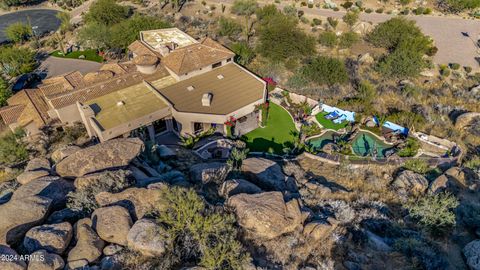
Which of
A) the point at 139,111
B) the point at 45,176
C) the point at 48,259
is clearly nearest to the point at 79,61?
the point at 139,111

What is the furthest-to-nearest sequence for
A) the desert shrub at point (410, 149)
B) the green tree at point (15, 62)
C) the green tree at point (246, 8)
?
the green tree at point (246, 8) < the green tree at point (15, 62) < the desert shrub at point (410, 149)

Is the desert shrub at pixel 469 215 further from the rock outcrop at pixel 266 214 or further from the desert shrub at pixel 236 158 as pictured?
the desert shrub at pixel 236 158

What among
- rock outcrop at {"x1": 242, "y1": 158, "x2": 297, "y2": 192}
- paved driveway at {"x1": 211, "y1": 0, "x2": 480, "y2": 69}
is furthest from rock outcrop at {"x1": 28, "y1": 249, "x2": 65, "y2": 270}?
paved driveway at {"x1": 211, "y1": 0, "x2": 480, "y2": 69}

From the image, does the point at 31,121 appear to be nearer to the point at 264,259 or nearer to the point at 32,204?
the point at 32,204

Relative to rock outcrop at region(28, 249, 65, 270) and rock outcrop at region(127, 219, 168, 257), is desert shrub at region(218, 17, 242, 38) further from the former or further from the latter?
rock outcrop at region(28, 249, 65, 270)

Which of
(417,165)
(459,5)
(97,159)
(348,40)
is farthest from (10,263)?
(459,5)

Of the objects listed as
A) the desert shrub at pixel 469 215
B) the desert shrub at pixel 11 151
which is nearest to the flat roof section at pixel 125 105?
the desert shrub at pixel 11 151

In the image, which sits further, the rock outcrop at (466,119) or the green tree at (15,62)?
the green tree at (15,62)
